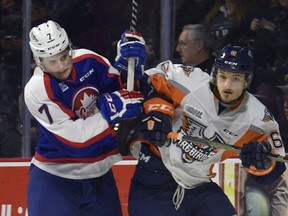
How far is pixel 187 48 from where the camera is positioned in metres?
5.18

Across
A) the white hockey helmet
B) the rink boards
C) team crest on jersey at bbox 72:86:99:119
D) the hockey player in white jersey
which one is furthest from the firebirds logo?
the rink boards

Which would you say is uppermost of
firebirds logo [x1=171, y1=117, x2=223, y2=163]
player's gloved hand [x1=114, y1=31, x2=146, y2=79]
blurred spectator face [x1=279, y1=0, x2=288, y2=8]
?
player's gloved hand [x1=114, y1=31, x2=146, y2=79]

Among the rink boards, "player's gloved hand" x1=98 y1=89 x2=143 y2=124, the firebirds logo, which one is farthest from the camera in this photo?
the rink boards

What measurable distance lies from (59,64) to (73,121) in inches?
9.5

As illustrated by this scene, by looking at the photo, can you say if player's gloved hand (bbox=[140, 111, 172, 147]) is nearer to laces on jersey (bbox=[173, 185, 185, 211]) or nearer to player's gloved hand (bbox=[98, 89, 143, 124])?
player's gloved hand (bbox=[98, 89, 143, 124])

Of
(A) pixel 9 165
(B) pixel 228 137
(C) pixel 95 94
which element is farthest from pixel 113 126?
(A) pixel 9 165

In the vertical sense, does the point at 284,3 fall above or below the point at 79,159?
above

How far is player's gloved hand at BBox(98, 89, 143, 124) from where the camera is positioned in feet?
12.7

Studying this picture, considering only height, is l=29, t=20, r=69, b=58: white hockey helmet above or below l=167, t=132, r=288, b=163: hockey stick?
above

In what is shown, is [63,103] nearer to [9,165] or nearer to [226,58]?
[226,58]

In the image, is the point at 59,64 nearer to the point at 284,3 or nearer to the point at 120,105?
the point at 120,105

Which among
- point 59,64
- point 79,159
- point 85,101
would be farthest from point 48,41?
point 79,159

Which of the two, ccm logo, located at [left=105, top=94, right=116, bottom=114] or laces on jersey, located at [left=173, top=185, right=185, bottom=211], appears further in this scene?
laces on jersey, located at [left=173, top=185, right=185, bottom=211]

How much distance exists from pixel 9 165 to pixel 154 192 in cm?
135
